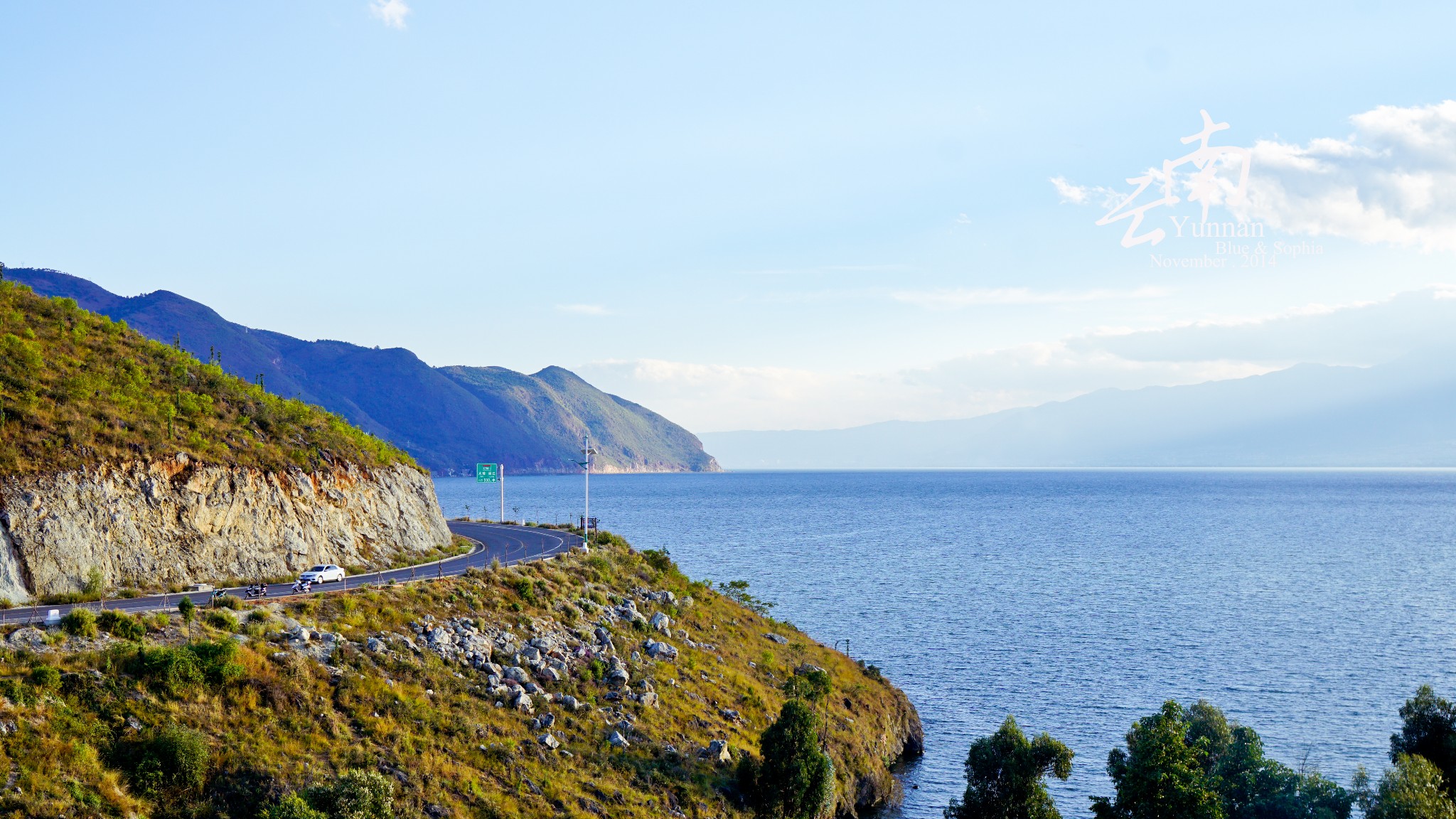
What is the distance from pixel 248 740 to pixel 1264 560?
455 feet

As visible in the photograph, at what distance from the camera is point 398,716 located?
1495 inches

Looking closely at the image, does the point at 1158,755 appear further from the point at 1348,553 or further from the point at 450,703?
the point at 1348,553

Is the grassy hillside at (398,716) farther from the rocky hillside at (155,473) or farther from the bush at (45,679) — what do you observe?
the rocky hillside at (155,473)

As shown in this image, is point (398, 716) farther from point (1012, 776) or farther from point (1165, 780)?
point (1165, 780)

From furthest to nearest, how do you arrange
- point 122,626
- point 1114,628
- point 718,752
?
point 1114,628 → point 718,752 → point 122,626

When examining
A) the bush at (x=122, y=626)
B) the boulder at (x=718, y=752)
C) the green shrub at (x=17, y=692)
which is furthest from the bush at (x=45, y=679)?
the boulder at (x=718, y=752)

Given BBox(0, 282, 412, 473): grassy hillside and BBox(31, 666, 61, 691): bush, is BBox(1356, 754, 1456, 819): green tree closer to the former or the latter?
BBox(31, 666, 61, 691): bush

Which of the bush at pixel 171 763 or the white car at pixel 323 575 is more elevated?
the white car at pixel 323 575

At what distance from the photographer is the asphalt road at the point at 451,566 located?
42.4 m

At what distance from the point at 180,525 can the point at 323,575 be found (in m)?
8.34

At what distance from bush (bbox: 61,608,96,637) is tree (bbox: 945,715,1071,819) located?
39219mm

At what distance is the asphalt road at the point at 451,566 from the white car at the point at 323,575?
37 cm

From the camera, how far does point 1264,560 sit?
133 m

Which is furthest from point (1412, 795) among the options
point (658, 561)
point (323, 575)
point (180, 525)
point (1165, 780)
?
point (180, 525)
